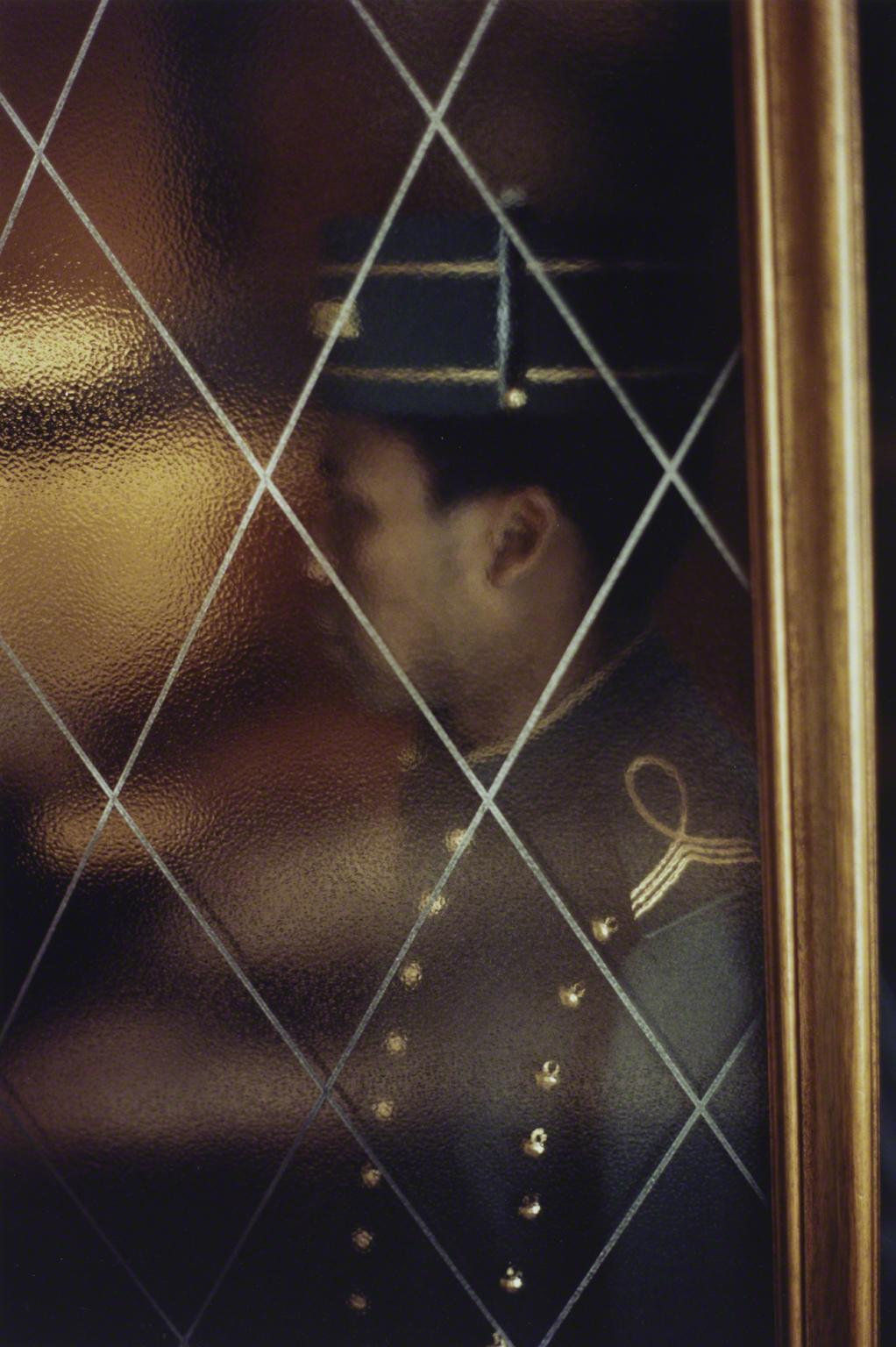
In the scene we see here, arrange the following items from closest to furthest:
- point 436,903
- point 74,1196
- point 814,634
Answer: point 814,634
point 436,903
point 74,1196

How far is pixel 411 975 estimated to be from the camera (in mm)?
924

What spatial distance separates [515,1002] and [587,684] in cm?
29

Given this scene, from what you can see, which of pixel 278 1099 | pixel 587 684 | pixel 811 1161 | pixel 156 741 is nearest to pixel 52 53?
pixel 156 741

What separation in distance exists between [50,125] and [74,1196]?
40.5 inches

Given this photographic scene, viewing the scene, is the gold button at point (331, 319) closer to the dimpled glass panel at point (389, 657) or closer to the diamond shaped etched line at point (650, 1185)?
the dimpled glass panel at point (389, 657)

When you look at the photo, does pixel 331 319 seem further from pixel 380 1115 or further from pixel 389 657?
pixel 380 1115

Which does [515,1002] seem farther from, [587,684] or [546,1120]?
[587,684]

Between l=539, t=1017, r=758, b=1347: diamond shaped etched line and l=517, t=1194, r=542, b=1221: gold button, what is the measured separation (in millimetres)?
67

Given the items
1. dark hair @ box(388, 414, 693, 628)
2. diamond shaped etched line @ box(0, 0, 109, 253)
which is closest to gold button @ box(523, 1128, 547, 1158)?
dark hair @ box(388, 414, 693, 628)

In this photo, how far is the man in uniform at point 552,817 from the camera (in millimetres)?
860

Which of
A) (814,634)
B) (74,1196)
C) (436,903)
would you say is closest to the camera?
(814,634)

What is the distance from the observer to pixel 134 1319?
1.02m

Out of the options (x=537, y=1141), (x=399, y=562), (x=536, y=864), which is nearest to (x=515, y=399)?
(x=399, y=562)

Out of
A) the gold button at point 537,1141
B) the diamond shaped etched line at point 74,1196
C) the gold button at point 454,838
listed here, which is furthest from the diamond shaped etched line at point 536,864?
the diamond shaped etched line at point 74,1196
